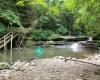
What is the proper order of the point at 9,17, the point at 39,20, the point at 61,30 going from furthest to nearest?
the point at 61,30 → the point at 39,20 → the point at 9,17

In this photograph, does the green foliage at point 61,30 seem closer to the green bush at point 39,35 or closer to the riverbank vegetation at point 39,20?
the riverbank vegetation at point 39,20

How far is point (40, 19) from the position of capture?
32.5 metres

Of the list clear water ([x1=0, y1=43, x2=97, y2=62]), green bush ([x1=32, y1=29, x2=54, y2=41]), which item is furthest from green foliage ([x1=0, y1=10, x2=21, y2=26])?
clear water ([x1=0, y1=43, x2=97, y2=62])

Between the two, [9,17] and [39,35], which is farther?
[39,35]

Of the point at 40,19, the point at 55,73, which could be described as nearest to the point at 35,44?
the point at 40,19

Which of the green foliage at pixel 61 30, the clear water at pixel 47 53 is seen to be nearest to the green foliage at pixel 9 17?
the clear water at pixel 47 53

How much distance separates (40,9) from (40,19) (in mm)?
1875

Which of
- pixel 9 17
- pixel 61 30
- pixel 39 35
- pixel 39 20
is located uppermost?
pixel 9 17

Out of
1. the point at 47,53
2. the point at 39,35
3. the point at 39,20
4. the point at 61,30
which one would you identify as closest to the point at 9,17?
the point at 39,35

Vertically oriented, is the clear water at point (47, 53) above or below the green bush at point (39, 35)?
below

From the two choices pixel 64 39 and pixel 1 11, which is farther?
pixel 64 39

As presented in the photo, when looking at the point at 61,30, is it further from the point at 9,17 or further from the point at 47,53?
the point at 47,53

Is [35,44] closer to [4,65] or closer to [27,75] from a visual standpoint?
[4,65]

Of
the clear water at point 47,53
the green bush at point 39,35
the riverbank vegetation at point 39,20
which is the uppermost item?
the riverbank vegetation at point 39,20
